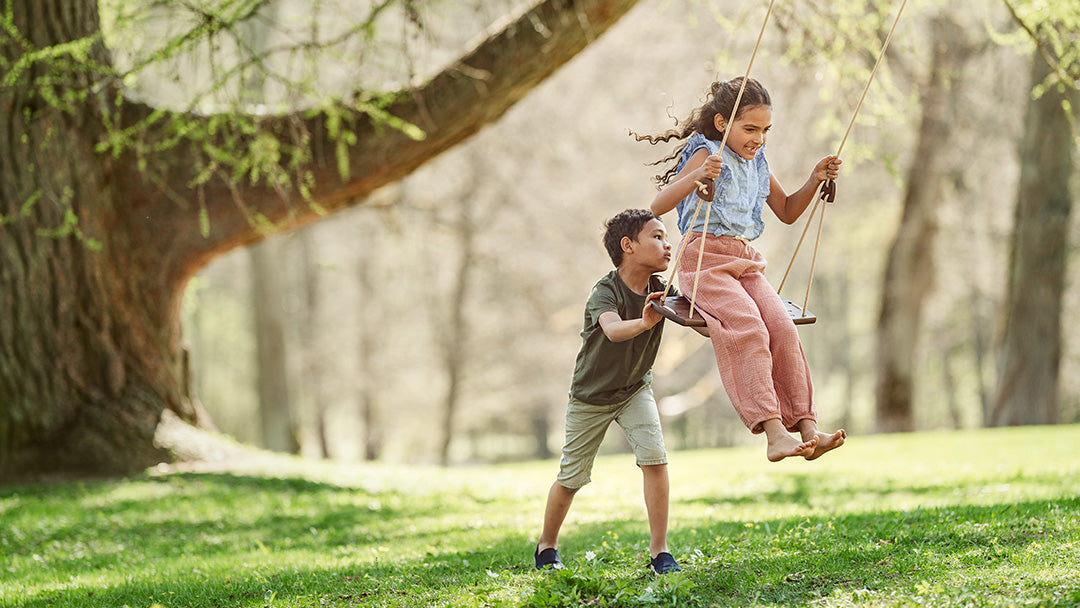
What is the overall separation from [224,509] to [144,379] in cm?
204

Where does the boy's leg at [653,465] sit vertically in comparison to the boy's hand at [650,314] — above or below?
below

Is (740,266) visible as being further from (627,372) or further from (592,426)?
(592,426)

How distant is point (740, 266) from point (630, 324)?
58cm

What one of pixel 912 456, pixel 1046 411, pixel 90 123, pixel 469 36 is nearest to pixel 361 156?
pixel 90 123

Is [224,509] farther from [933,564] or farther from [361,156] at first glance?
[933,564]

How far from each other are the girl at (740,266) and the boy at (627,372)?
19 centimetres

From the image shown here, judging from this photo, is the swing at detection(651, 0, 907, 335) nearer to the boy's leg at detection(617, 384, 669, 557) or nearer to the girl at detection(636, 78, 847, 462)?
the girl at detection(636, 78, 847, 462)

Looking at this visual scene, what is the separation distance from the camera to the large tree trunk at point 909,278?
50.0 feet

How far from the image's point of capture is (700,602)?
382 centimetres

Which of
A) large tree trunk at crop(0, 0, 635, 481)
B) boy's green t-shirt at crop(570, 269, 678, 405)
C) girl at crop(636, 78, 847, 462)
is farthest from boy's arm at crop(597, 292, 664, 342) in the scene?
large tree trunk at crop(0, 0, 635, 481)

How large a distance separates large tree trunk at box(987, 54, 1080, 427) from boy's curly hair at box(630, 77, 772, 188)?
36.8 feet

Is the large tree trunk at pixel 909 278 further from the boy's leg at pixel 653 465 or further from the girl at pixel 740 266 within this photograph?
the boy's leg at pixel 653 465

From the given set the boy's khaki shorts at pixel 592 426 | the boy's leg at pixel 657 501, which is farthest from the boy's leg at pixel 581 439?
the boy's leg at pixel 657 501

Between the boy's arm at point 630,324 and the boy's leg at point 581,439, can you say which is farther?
the boy's leg at point 581,439
